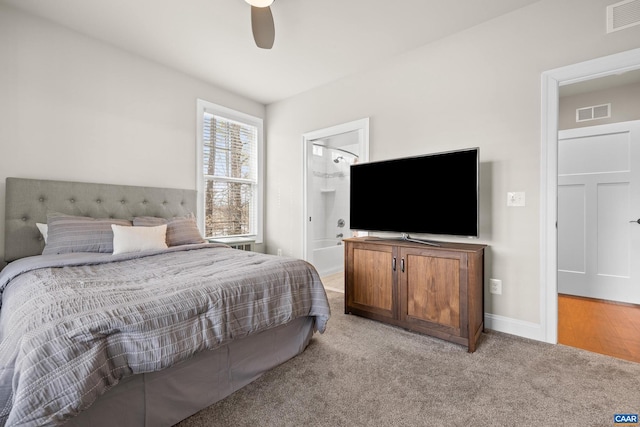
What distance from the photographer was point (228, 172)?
392 centimetres

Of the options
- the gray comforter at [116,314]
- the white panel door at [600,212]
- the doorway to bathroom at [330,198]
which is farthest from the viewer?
the doorway to bathroom at [330,198]

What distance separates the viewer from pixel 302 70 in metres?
3.34

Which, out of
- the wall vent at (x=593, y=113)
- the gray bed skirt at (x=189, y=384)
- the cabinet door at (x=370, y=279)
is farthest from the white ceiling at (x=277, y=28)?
the gray bed skirt at (x=189, y=384)

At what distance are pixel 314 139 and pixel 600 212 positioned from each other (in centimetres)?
Answer: 342

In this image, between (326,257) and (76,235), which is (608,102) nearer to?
(326,257)

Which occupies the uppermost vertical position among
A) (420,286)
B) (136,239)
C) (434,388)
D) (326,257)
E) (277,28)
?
(277,28)

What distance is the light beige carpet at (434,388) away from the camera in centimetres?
143

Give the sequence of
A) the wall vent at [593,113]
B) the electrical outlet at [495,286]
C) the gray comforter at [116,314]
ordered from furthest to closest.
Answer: the wall vent at [593,113] → the electrical outlet at [495,286] → the gray comforter at [116,314]

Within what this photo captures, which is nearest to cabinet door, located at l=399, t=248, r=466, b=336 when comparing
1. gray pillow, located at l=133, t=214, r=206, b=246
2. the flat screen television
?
the flat screen television

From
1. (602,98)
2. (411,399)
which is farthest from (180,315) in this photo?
(602,98)

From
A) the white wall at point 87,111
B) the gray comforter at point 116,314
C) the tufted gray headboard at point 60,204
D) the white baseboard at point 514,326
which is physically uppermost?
the white wall at point 87,111

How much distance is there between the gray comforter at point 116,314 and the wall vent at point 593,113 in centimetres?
372

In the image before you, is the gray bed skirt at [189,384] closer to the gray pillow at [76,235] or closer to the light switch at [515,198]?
the gray pillow at [76,235]

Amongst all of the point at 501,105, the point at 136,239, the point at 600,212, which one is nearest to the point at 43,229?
the point at 136,239
